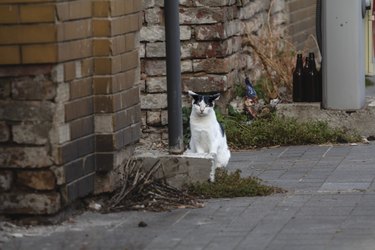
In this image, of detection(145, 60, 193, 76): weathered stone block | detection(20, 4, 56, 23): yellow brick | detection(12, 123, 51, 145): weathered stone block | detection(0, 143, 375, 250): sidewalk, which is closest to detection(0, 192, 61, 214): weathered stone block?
detection(0, 143, 375, 250): sidewalk

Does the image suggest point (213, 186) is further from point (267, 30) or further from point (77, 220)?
point (267, 30)

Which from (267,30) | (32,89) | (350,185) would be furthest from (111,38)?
(267,30)

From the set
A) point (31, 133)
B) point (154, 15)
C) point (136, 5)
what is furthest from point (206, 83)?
point (31, 133)

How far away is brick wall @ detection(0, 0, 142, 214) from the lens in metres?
7.90

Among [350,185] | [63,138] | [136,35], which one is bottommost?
[350,185]

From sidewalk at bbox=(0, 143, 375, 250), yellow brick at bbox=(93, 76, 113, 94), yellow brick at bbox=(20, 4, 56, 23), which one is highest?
yellow brick at bbox=(20, 4, 56, 23)

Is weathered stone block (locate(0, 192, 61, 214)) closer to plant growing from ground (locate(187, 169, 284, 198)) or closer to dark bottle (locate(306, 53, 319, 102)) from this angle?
plant growing from ground (locate(187, 169, 284, 198))

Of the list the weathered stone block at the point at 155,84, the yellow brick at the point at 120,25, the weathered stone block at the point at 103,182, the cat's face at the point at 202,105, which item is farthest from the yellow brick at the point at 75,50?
the weathered stone block at the point at 155,84

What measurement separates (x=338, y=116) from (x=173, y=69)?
11.5 ft

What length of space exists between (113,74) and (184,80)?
3568 millimetres

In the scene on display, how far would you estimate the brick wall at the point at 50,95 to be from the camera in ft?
25.9

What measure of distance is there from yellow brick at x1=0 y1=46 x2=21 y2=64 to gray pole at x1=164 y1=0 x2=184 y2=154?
1.58m

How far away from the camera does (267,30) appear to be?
13.9 meters

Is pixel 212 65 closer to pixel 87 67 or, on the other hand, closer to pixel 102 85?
pixel 102 85
